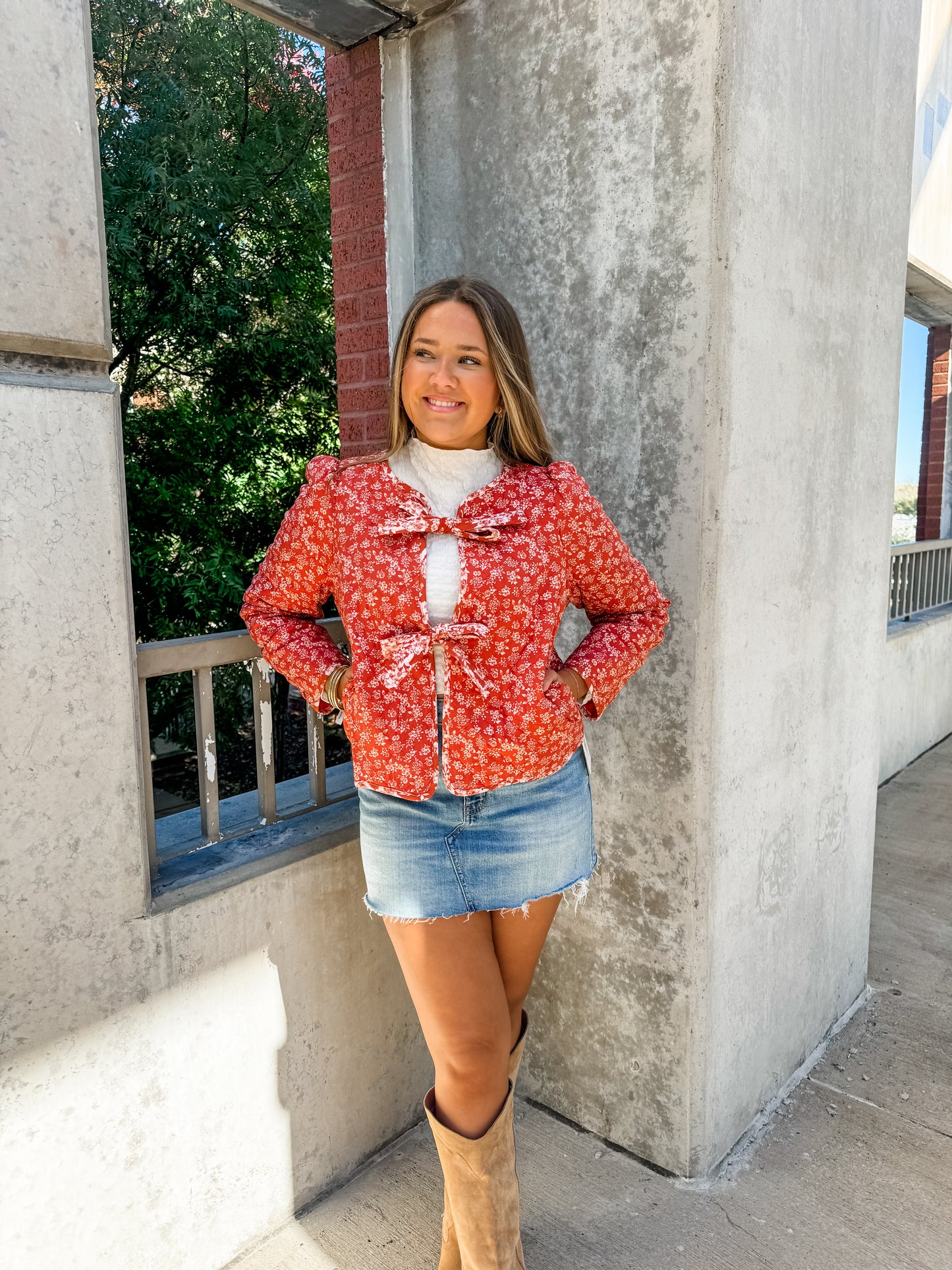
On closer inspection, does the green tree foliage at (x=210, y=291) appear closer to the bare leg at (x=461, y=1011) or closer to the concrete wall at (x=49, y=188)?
the concrete wall at (x=49, y=188)

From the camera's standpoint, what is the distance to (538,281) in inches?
92.8

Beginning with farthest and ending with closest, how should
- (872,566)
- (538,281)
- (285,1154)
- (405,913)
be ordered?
1. (872,566)
2. (538,281)
3. (285,1154)
4. (405,913)

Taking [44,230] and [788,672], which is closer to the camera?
[44,230]

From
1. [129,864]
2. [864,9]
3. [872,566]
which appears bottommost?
[129,864]

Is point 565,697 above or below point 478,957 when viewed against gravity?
above

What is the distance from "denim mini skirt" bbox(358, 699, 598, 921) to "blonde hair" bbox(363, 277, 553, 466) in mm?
600

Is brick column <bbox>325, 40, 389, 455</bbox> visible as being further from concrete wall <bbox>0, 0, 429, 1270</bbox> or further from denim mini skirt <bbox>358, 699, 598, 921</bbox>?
denim mini skirt <bbox>358, 699, 598, 921</bbox>

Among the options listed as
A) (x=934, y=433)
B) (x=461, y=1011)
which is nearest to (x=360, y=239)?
(x=461, y=1011)

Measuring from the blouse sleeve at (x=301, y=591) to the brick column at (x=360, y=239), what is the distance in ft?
2.64

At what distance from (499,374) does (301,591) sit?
623 millimetres

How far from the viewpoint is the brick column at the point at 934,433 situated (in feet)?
26.7

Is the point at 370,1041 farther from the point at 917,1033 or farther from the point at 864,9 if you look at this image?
the point at 864,9

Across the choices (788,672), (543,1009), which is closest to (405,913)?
(543,1009)

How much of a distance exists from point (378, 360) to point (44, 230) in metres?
1.16
